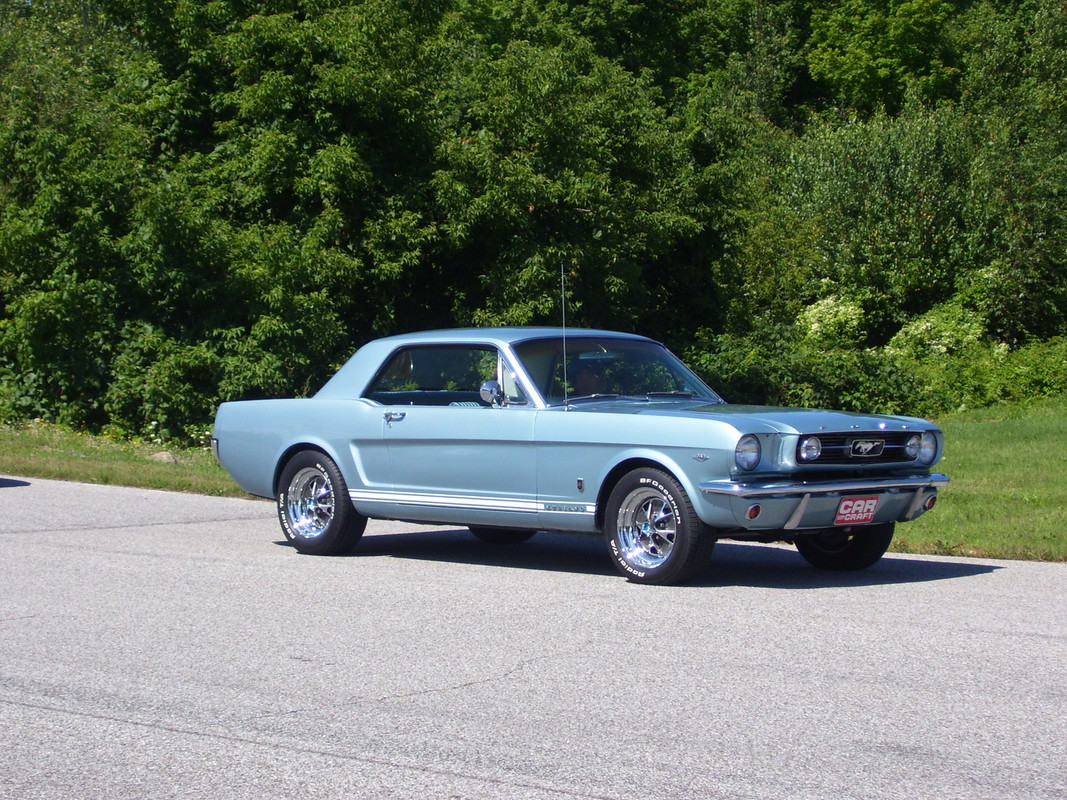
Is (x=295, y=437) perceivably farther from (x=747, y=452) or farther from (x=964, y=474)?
(x=964, y=474)

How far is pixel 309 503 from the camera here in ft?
31.9

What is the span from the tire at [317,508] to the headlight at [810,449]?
3.45m

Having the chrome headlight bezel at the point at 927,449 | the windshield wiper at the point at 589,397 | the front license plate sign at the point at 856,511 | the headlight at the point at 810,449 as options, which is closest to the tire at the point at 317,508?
the windshield wiper at the point at 589,397

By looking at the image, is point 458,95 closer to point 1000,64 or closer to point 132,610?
point 132,610

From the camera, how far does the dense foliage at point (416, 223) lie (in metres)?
20.5

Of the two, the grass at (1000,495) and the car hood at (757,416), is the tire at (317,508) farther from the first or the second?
the grass at (1000,495)

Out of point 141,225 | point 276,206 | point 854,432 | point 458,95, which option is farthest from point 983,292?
point 854,432

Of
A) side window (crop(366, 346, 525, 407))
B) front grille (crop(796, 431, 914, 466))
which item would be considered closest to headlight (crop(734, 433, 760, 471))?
front grille (crop(796, 431, 914, 466))

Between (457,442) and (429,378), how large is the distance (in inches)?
39.9

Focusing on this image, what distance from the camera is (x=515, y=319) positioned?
22031 mm

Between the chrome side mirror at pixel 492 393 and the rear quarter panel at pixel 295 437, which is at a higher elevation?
the chrome side mirror at pixel 492 393

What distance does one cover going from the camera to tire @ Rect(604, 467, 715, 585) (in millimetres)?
7652

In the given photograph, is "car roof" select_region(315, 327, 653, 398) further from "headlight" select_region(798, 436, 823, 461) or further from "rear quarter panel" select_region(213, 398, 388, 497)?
"headlight" select_region(798, 436, 823, 461)

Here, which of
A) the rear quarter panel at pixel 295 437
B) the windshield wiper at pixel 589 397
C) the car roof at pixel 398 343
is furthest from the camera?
the rear quarter panel at pixel 295 437
